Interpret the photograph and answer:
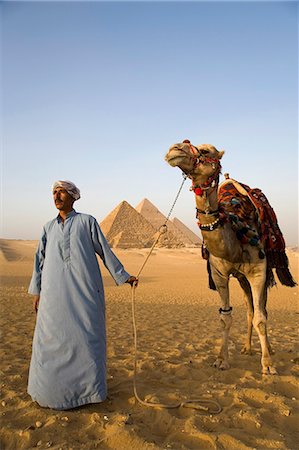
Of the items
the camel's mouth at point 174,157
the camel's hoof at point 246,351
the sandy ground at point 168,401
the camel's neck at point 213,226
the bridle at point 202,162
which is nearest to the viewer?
the sandy ground at point 168,401

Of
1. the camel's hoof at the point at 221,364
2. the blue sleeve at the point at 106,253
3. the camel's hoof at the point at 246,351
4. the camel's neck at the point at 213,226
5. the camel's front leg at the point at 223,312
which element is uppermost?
the camel's neck at the point at 213,226

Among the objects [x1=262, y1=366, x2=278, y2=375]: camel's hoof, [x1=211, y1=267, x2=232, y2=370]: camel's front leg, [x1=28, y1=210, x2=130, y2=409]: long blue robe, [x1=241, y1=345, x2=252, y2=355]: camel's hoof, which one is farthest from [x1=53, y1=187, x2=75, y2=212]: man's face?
[x1=241, y1=345, x2=252, y2=355]: camel's hoof

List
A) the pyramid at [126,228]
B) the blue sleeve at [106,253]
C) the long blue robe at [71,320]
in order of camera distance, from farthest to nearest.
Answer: the pyramid at [126,228] < the blue sleeve at [106,253] < the long blue robe at [71,320]

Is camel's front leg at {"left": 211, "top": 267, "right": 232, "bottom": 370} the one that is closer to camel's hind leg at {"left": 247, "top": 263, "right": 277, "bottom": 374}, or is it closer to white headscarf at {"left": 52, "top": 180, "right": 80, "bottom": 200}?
camel's hind leg at {"left": 247, "top": 263, "right": 277, "bottom": 374}

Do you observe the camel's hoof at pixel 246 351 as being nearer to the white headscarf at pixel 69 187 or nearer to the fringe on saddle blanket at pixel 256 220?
the fringe on saddle blanket at pixel 256 220

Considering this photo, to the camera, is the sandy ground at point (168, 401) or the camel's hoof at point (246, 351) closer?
the sandy ground at point (168, 401)

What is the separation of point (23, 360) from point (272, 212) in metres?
3.89

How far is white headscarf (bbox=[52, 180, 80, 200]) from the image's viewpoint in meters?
3.43

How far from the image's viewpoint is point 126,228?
302 ft

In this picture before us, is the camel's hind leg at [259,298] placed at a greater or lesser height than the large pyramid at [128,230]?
lesser

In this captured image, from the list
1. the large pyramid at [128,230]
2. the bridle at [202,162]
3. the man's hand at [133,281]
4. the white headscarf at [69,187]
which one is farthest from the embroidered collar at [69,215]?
the large pyramid at [128,230]

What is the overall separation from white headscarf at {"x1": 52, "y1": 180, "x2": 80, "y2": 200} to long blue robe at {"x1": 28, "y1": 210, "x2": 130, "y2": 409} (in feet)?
0.73

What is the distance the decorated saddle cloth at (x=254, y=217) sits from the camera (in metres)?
4.14

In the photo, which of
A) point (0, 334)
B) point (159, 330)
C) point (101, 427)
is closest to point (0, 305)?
point (0, 334)
